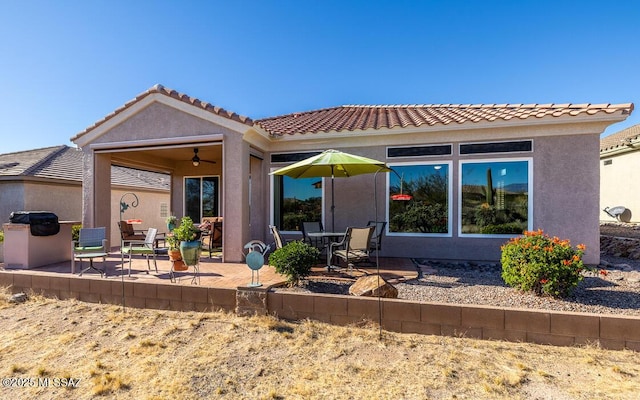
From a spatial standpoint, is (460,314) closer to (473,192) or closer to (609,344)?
(609,344)

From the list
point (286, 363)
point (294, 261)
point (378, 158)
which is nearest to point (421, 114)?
point (378, 158)

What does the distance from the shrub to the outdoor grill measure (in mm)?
10713

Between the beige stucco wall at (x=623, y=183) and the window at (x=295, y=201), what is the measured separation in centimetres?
1478

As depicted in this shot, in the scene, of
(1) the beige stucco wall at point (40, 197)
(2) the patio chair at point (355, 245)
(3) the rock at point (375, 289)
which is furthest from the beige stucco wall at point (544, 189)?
(1) the beige stucco wall at point (40, 197)

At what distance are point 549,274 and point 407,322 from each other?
244cm

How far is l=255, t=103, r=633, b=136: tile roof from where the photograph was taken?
752 centimetres

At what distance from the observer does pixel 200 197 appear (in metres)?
14.2

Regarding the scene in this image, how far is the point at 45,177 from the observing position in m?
11.6

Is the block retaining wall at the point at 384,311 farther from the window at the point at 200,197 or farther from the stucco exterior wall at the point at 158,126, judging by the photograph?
the window at the point at 200,197

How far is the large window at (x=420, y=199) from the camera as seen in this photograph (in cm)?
861

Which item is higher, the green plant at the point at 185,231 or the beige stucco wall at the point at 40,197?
the beige stucco wall at the point at 40,197

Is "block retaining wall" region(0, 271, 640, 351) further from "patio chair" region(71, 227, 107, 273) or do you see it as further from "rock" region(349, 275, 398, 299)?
"patio chair" region(71, 227, 107, 273)

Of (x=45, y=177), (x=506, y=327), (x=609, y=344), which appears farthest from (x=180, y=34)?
(x=609, y=344)

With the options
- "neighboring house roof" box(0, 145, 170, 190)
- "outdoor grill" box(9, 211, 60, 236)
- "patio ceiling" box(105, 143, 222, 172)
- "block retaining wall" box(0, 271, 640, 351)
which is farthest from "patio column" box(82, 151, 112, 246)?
"neighboring house roof" box(0, 145, 170, 190)
